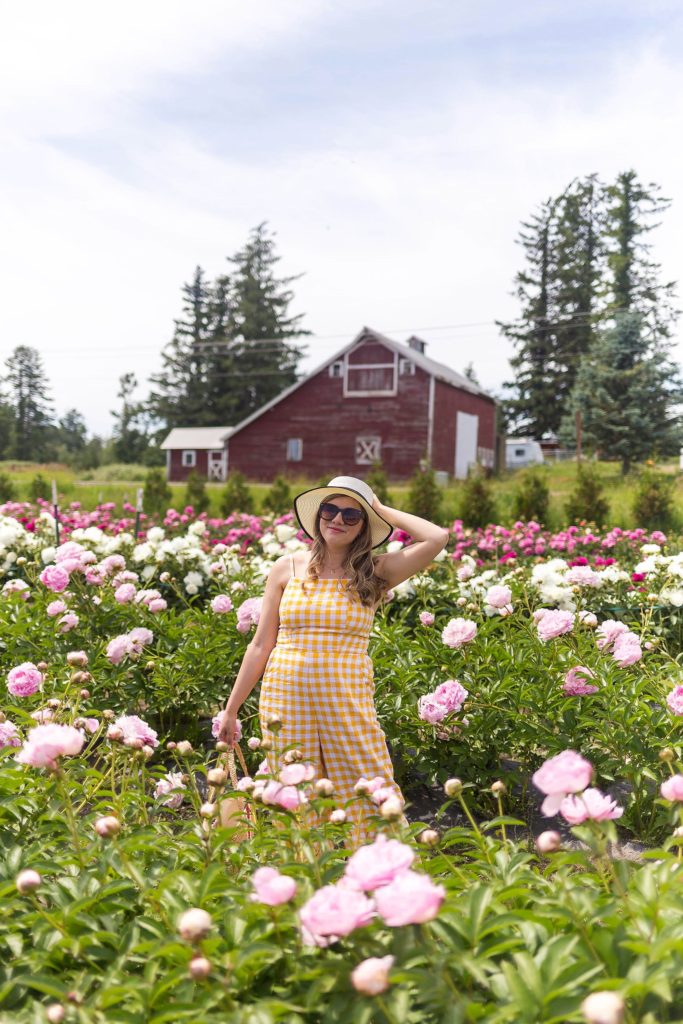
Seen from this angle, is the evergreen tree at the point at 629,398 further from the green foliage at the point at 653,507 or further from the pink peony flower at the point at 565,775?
the pink peony flower at the point at 565,775

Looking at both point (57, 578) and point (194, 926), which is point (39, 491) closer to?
point (57, 578)

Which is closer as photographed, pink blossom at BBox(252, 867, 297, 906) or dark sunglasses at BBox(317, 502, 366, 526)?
pink blossom at BBox(252, 867, 297, 906)

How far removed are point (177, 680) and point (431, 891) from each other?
3.11 metres

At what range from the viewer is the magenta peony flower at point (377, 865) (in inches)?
45.0

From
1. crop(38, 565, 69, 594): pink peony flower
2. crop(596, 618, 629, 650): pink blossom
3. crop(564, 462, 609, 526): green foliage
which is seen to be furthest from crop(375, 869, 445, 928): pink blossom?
crop(564, 462, 609, 526): green foliage

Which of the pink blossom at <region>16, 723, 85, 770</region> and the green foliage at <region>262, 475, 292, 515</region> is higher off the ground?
the green foliage at <region>262, 475, 292, 515</region>

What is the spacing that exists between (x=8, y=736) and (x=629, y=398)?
26402 millimetres

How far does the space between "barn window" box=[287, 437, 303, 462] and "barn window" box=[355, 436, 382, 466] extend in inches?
82.2

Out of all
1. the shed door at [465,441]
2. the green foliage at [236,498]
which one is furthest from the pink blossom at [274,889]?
the shed door at [465,441]

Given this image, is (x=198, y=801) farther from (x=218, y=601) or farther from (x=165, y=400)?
(x=165, y=400)

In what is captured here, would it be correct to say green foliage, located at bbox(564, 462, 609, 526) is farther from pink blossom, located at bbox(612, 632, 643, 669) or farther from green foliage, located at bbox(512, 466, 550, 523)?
pink blossom, located at bbox(612, 632, 643, 669)

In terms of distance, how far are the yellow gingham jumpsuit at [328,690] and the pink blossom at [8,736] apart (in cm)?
81

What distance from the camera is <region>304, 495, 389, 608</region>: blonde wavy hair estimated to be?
2.97 metres

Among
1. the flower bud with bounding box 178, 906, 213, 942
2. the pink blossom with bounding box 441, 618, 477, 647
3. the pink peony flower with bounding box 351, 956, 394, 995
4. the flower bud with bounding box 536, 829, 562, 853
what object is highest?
the pink blossom with bounding box 441, 618, 477, 647
